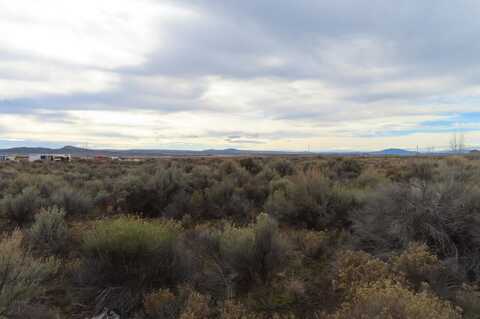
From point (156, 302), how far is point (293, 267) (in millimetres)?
2449

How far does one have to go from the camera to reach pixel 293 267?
579 centimetres

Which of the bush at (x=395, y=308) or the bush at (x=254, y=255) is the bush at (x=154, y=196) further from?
the bush at (x=395, y=308)

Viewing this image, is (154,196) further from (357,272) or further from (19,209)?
(357,272)

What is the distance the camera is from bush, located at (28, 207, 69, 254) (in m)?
6.61

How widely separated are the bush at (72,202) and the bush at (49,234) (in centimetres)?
334

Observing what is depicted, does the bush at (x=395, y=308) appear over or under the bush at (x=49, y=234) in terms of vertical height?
over

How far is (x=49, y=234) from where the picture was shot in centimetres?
688

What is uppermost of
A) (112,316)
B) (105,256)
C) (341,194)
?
(341,194)

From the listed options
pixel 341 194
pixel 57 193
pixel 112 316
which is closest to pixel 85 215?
pixel 57 193

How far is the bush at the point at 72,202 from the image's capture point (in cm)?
1043

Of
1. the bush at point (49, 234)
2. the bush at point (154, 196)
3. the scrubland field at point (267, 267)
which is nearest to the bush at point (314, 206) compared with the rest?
the scrubland field at point (267, 267)

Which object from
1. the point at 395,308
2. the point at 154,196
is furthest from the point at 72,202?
the point at 395,308

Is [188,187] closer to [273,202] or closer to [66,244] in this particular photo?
[273,202]

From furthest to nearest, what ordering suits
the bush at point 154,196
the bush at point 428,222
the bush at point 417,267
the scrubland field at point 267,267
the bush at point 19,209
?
the bush at point 154,196
the bush at point 19,209
the bush at point 428,222
the bush at point 417,267
the scrubland field at point 267,267
